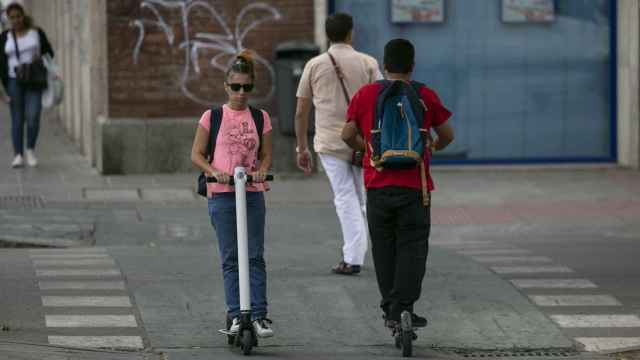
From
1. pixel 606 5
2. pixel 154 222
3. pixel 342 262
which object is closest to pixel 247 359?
pixel 342 262

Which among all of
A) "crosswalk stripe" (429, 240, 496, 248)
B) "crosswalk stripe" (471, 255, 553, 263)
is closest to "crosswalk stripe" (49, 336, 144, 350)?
"crosswalk stripe" (471, 255, 553, 263)

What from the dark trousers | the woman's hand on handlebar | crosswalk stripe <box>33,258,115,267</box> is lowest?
crosswalk stripe <box>33,258,115,267</box>

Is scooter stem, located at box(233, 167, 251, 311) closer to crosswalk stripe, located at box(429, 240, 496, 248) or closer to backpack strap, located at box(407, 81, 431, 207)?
backpack strap, located at box(407, 81, 431, 207)

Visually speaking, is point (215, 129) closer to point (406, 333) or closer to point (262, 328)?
point (262, 328)

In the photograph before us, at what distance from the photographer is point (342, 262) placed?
36.5 feet

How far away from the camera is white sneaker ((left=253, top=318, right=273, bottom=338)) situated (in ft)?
28.1

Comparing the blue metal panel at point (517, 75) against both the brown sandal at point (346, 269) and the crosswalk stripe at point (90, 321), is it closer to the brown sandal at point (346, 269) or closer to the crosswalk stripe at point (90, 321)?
the brown sandal at point (346, 269)

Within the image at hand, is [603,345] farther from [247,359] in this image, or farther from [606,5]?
[606,5]

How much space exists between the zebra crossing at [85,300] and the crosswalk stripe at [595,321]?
96.6 inches

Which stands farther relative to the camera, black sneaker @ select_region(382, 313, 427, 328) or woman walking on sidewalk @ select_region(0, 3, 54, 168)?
woman walking on sidewalk @ select_region(0, 3, 54, 168)

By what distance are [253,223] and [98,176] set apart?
8.44m

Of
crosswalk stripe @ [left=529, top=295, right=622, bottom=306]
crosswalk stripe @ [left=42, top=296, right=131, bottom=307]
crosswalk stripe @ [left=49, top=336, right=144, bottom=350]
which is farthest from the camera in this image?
crosswalk stripe @ [left=529, top=295, right=622, bottom=306]

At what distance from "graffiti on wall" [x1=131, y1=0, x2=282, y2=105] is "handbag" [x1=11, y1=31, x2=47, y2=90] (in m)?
1.08

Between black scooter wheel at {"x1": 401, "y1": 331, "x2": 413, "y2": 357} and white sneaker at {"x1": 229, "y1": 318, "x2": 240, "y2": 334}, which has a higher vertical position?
white sneaker at {"x1": 229, "y1": 318, "x2": 240, "y2": 334}
